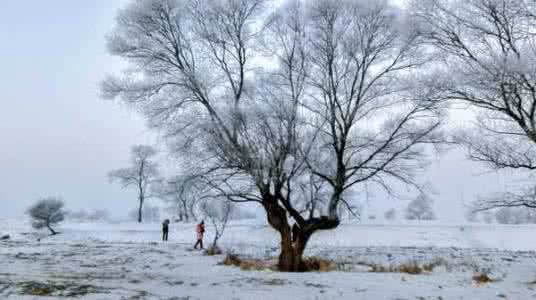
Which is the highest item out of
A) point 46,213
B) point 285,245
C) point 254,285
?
point 46,213

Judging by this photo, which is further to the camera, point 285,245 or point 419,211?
point 419,211

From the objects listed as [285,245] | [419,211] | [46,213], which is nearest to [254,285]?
[285,245]

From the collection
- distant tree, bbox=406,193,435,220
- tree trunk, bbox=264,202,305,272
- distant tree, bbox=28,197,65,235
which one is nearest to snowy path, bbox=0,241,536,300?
tree trunk, bbox=264,202,305,272

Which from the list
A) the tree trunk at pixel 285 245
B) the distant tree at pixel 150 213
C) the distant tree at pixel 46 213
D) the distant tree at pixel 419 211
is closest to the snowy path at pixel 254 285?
the tree trunk at pixel 285 245

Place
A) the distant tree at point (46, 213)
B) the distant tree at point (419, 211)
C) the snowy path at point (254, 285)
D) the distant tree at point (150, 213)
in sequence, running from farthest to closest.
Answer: the distant tree at point (150, 213), the distant tree at point (419, 211), the distant tree at point (46, 213), the snowy path at point (254, 285)

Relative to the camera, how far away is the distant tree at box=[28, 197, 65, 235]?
127 ft

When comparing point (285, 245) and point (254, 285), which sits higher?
point (285, 245)

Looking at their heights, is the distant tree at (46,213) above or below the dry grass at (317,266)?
above

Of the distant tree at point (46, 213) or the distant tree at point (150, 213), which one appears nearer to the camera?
the distant tree at point (46, 213)

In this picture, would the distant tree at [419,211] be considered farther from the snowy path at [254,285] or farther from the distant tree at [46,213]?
the snowy path at [254,285]

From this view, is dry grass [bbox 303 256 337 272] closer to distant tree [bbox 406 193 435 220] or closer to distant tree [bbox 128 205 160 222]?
distant tree [bbox 406 193 435 220]

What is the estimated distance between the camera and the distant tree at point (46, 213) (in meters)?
38.8

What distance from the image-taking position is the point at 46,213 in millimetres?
38875

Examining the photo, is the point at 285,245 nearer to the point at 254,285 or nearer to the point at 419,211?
the point at 254,285
